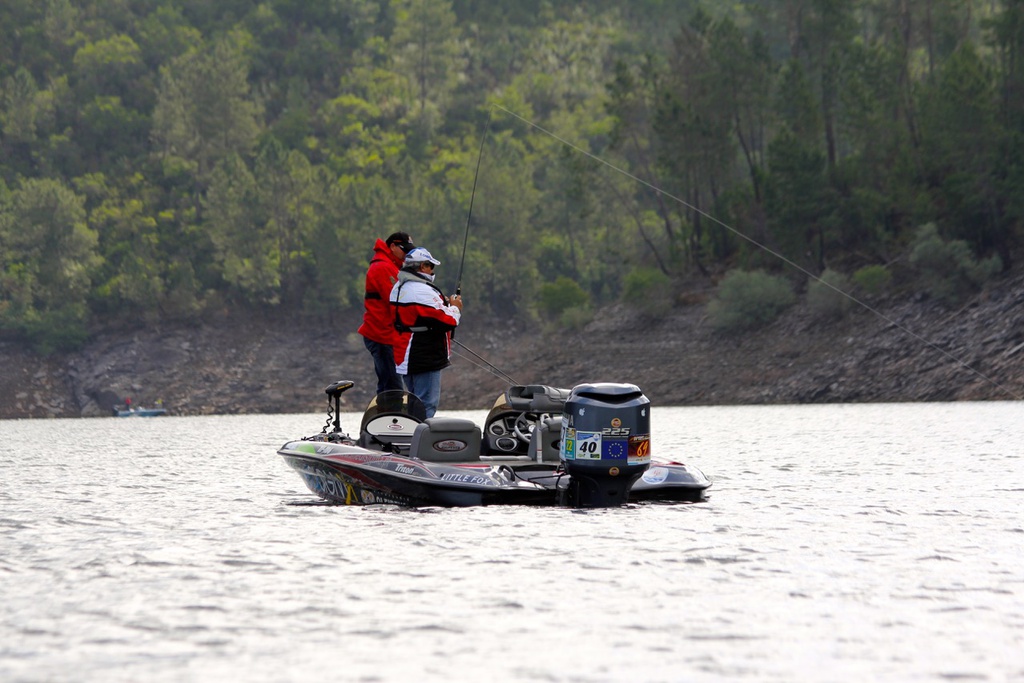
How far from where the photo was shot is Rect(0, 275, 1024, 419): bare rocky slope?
39719mm

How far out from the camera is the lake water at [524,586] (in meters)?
5.57

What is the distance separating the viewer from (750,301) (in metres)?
48.1

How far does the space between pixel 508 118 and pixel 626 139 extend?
38.8 metres

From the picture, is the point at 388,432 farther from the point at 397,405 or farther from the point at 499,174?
the point at 499,174

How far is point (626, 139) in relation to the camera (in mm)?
59688

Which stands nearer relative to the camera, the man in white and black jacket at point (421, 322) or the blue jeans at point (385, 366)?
the man in white and black jacket at point (421, 322)

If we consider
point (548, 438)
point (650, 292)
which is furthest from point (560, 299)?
point (548, 438)

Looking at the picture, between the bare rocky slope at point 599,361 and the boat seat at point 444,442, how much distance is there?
13.5ft

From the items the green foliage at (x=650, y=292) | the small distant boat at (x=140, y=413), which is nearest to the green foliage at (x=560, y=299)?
the green foliage at (x=650, y=292)

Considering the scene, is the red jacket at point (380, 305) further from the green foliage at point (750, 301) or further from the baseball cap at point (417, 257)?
the green foliage at point (750, 301)

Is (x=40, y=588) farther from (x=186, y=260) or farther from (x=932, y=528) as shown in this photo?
(x=186, y=260)

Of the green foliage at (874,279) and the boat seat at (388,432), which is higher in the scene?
the green foliage at (874,279)

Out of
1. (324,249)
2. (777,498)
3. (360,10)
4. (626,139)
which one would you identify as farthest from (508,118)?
(777,498)

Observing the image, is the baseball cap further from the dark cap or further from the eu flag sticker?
the eu flag sticker
